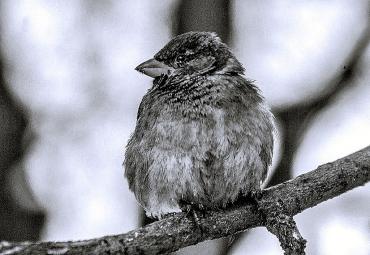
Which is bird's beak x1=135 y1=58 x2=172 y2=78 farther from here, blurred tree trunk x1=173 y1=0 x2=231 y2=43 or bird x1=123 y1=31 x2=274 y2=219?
blurred tree trunk x1=173 y1=0 x2=231 y2=43

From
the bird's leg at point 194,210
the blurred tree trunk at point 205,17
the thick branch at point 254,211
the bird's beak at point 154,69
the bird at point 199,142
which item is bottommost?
the thick branch at point 254,211

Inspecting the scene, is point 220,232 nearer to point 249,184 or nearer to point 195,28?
point 249,184

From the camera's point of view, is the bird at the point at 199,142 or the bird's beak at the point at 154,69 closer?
the bird at the point at 199,142

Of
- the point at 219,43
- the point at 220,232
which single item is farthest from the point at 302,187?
the point at 219,43

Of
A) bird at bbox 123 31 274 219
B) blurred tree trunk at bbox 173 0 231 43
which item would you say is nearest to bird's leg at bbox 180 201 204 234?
bird at bbox 123 31 274 219

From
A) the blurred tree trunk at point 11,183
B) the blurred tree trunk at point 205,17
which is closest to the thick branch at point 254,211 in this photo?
the blurred tree trunk at point 205,17

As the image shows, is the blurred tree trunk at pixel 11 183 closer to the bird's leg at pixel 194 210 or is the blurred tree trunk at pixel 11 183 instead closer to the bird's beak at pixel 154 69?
the bird's beak at pixel 154 69

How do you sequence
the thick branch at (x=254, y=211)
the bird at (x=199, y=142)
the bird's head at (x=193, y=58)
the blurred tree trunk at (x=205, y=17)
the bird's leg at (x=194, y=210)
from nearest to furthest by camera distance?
the thick branch at (x=254, y=211)
the bird's leg at (x=194, y=210)
the bird at (x=199, y=142)
the bird's head at (x=193, y=58)
the blurred tree trunk at (x=205, y=17)
